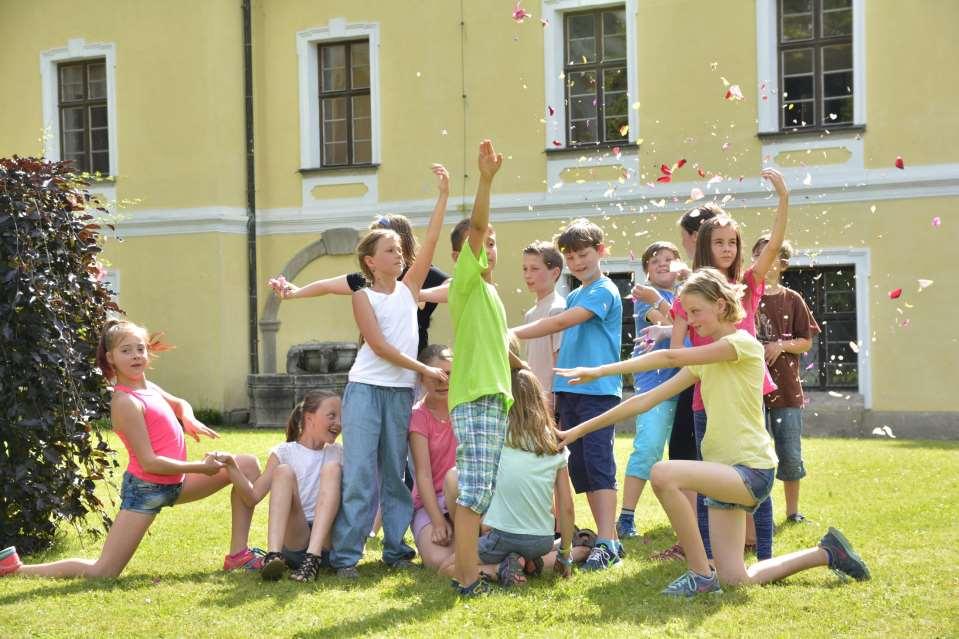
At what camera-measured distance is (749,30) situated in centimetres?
1536

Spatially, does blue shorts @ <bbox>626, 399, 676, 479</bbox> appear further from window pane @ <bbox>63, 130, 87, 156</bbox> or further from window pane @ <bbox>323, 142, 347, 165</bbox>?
window pane @ <bbox>63, 130, 87, 156</bbox>

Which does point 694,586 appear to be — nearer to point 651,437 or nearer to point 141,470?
point 651,437

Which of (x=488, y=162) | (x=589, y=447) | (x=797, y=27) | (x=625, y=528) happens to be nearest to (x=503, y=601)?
(x=589, y=447)

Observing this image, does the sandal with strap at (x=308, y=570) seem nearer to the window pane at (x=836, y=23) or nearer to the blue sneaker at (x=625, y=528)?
Result: the blue sneaker at (x=625, y=528)

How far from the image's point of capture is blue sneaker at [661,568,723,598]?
18.4 feet

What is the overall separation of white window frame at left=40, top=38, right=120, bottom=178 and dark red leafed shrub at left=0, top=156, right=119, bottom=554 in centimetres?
1174

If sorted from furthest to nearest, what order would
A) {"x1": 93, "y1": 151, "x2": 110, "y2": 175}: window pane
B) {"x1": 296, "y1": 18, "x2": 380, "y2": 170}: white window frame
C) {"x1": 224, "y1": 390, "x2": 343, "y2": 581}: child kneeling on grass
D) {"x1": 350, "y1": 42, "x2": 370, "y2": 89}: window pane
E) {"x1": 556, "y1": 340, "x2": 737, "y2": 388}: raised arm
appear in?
{"x1": 93, "y1": 151, "x2": 110, "y2": 175}: window pane → {"x1": 350, "y1": 42, "x2": 370, "y2": 89}: window pane → {"x1": 296, "y1": 18, "x2": 380, "y2": 170}: white window frame → {"x1": 224, "y1": 390, "x2": 343, "y2": 581}: child kneeling on grass → {"x1": 556, "y1": 340, "x2": 737, "y2": 388}: raised arm

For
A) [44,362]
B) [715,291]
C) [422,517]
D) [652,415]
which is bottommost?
[422,517]

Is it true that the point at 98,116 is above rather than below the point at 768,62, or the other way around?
below

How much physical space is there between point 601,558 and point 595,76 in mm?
10912

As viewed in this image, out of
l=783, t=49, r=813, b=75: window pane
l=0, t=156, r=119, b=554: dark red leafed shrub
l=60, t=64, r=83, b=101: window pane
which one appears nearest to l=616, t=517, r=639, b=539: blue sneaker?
l=0, t=156, r=119, b=554: dark red leafed shrub

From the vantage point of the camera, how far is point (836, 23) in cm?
1525

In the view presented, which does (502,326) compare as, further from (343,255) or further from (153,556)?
(343,255)

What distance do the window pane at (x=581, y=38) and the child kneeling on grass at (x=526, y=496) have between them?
1107cm
